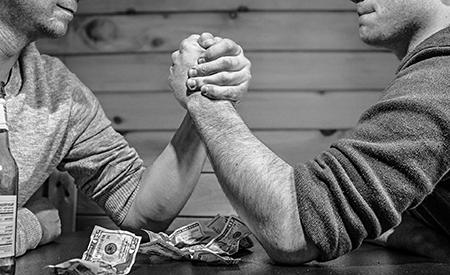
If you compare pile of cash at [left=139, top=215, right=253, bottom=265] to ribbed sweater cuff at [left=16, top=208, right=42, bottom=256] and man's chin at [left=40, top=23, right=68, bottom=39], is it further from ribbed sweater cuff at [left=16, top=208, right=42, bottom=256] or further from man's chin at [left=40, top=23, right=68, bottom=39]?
man's chin at [left=40, top=23, right=68, bottom=39]

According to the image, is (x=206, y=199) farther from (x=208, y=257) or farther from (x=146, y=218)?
(x=208, y=257)

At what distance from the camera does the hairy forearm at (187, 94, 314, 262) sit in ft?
3.28

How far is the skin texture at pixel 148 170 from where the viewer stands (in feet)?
4.83

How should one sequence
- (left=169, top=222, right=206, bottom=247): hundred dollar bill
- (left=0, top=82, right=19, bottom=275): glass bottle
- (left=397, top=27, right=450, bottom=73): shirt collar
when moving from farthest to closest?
(left=169, top=222, right=206, bottom=247): hundred dollar bill
(left=397, top=27, right=450, bottom=73): shirt collar
(left=0, top=82, right=19, bottom=275): glass bottle

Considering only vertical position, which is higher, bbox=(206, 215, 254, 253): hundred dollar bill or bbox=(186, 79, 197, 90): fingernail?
bbox=(186, 79, 197, 90): fingernail

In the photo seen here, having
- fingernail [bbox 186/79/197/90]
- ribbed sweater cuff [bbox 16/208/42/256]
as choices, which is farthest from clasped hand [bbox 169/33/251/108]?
ribbed sweater cuff [bbox 16/208/42/256]

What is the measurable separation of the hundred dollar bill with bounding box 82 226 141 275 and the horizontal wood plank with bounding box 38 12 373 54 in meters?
1.10

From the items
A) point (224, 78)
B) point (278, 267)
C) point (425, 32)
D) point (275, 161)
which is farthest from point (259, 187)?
point (425, 32)

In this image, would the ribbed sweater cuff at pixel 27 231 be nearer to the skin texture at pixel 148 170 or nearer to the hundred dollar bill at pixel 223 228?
the skin texture at pixel 148 170

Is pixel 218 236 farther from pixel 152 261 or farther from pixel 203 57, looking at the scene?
pixel 203 57

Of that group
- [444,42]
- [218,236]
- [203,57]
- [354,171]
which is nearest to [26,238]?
[218,236]

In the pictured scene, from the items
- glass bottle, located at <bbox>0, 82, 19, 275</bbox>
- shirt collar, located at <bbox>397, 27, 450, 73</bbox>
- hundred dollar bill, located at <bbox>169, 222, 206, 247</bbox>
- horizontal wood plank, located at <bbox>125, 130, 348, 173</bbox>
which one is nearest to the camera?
glass bottle, located at <bbox>0, 82, 19, 275</bbox>

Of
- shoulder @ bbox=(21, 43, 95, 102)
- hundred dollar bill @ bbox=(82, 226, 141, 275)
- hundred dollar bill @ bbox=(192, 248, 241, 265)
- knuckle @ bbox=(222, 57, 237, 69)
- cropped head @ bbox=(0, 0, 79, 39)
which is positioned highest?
cropped head @ bbox=(0, 0, 79, 39)

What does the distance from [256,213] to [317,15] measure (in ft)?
4.11
